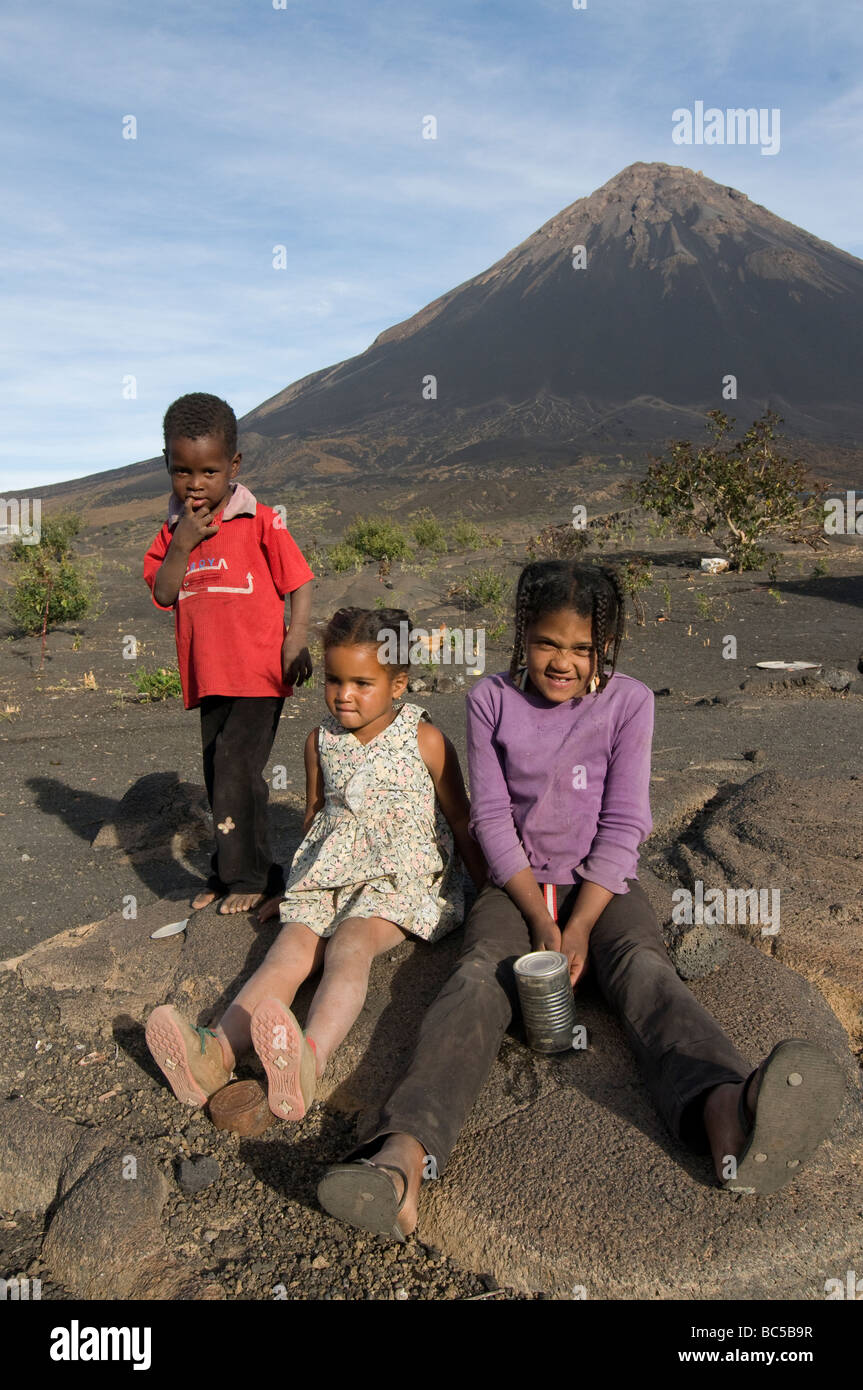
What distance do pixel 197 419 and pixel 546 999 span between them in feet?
6.28

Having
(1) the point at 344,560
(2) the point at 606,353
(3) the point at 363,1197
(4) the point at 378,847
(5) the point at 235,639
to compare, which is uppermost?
(2) the point at 606,353

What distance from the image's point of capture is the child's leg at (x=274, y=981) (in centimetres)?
254

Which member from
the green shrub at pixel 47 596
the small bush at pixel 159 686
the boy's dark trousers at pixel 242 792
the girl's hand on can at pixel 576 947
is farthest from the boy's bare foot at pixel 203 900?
the green shrub at pixel 47 596

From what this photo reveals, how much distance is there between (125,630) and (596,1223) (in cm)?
1175

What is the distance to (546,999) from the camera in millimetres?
2344

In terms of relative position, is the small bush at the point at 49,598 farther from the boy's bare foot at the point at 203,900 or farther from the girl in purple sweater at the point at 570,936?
the girl in purple sweater at the point at 570,936

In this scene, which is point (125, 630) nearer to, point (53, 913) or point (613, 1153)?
point (53, 913)

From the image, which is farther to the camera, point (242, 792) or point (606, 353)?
point (606, 353)

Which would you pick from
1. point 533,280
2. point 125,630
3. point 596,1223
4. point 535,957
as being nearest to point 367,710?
point 535,957

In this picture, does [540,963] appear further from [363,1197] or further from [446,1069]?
[363,1197]

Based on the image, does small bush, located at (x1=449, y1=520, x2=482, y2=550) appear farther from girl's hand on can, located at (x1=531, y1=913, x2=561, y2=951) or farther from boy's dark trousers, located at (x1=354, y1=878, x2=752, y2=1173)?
girl's hand on can, located at (x1=531, y1=913, x2=561, y2=951)

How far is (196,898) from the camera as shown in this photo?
11.4 ft

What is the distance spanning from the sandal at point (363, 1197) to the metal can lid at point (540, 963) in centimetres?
57
